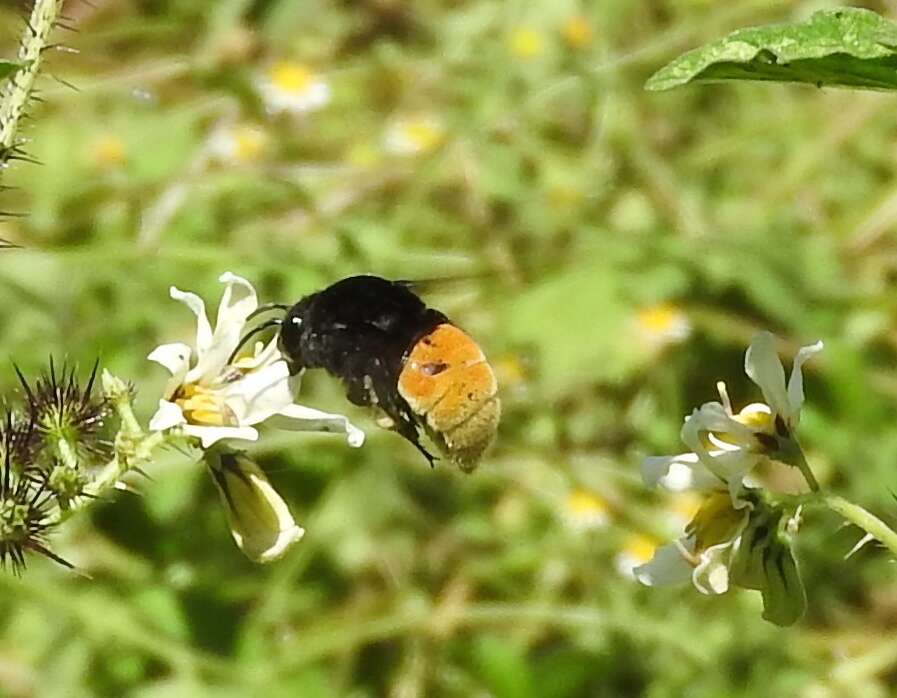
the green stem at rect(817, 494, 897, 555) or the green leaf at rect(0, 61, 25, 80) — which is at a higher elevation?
the green leaf at rect(0, 61, 25, 80)

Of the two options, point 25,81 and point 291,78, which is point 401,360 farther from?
point 291,78

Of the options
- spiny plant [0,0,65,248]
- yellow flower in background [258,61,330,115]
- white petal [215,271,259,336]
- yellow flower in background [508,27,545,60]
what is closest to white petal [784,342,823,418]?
white petal [215,271,259,336]

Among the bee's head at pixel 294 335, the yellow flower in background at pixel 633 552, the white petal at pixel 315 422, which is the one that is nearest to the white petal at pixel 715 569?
the white petal at pixel 315 422

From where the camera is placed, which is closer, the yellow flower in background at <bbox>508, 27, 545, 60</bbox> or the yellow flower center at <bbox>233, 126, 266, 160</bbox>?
the yellow flower center at <bbox>233, 126, 266, 160</bbox>

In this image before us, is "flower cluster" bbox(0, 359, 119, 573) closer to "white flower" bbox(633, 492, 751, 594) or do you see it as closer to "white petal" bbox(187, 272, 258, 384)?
"white petal" bbox(187, 272, 258, 384)

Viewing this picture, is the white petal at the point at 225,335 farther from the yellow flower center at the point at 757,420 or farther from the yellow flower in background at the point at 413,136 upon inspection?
the yellow flower in background at the point at 413,136

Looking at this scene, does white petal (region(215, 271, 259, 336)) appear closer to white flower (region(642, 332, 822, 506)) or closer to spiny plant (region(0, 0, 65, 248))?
spiny plant (region(0, 0, 65, 248))

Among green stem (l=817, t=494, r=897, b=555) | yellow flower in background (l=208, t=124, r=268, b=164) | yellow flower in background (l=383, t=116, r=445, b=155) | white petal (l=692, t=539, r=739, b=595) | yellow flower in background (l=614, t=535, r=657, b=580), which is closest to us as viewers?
green stem (l=817, t=494, r=897, b=555)

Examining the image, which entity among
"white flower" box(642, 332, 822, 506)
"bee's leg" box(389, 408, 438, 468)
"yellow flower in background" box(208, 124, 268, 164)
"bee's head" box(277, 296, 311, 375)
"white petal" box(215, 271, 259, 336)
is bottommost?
"yellow flower in background" box(208, 124, 268, 164)

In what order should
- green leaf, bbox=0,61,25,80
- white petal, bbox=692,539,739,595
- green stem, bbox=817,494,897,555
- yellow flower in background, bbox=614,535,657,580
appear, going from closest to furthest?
green leaf, bbox=0,61,25,80 < green stem, bbox=817,494,897,555 < white petal, bbox=692,539,739,595 < yellow flower in background, bbox=614,535,657,580
